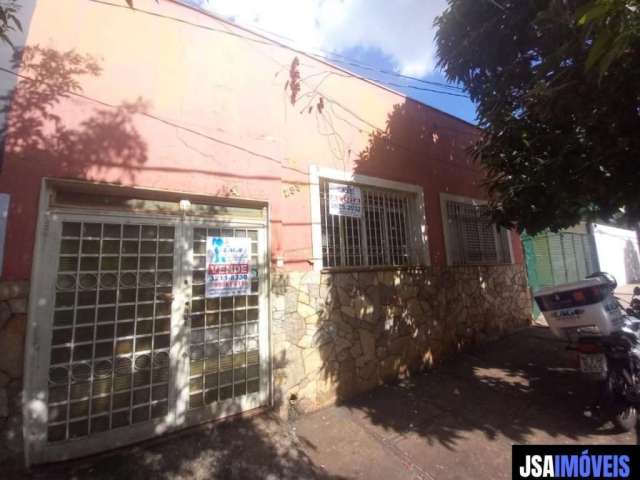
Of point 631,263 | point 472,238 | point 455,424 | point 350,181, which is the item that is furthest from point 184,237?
point 631,263

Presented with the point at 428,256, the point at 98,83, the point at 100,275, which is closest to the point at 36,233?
the point at 100,275

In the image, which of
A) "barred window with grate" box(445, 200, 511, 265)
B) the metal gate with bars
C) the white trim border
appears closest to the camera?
the white trim border

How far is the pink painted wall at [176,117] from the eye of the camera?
8.93ft

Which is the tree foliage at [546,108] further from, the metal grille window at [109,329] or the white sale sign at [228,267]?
the metal grille window at [109,329]

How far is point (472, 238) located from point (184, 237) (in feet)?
19.1

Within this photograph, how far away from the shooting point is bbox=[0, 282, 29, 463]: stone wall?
234cm

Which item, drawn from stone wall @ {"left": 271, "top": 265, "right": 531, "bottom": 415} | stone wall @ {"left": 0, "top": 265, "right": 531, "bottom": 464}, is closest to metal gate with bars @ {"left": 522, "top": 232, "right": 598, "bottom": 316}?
stone wall @ {"left": 271, "top": 265, "right": 531, "bottom": 415}

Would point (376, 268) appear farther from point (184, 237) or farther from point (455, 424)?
point (184, 237)

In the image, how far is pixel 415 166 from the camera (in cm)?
558

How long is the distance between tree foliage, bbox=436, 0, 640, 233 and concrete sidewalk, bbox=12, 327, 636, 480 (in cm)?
241

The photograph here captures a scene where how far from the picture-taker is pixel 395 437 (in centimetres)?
328

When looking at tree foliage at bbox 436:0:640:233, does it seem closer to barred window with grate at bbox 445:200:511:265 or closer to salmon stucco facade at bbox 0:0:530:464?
barred window with grate at bbox 445:200:511:265

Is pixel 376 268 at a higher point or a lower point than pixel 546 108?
lower

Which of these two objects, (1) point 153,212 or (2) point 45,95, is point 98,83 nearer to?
(2) point 45,95
